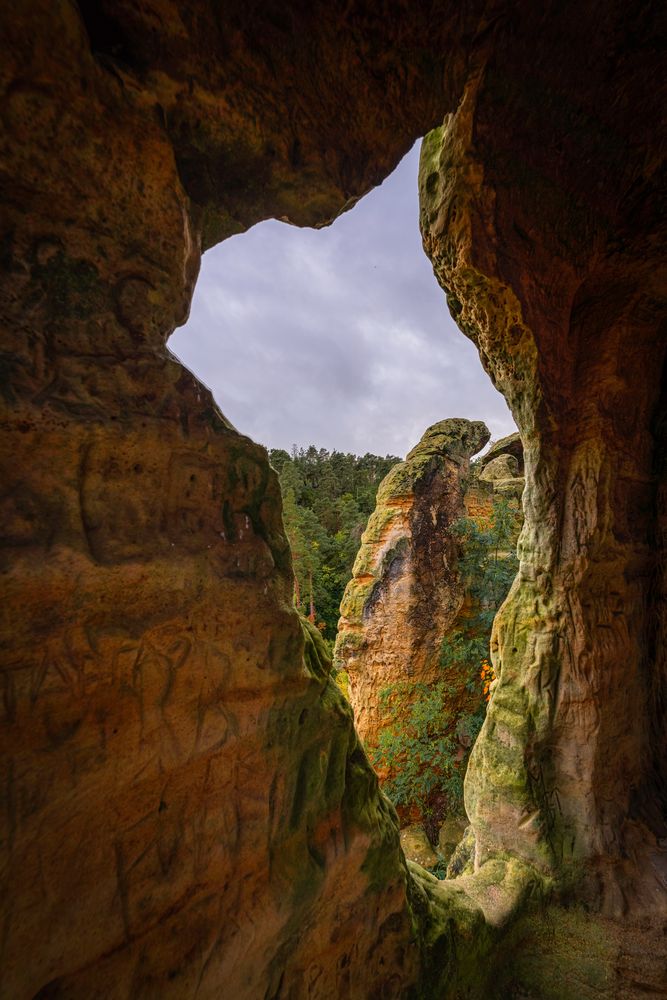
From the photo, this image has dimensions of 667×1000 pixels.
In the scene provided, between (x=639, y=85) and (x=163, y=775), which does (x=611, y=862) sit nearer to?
(x=163, y=775)

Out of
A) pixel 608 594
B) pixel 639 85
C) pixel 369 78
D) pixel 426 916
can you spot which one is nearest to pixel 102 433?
pixel 369 78

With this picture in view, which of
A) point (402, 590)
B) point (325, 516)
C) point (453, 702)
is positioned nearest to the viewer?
point (453, 702)

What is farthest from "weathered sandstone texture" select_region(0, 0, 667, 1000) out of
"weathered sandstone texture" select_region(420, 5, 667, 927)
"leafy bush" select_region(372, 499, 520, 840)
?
"leafy bush" select_region(372, 499, 520, 840)

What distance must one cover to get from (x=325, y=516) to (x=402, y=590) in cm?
1227

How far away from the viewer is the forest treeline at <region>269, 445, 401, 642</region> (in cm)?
1355

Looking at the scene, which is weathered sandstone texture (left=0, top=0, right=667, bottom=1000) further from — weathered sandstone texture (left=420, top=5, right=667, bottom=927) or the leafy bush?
the leafy bush

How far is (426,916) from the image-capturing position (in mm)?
2102

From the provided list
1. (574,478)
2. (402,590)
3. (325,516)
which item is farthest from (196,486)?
(325,516)

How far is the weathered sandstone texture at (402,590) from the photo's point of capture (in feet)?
22.6

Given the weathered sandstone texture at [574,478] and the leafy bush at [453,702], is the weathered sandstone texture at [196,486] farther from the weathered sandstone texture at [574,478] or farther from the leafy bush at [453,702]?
the leafy bush at [453,702]

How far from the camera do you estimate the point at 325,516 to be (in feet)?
62.8

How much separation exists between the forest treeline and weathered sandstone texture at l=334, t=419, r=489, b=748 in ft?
12.8

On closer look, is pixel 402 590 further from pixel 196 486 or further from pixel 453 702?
pixel 196 486

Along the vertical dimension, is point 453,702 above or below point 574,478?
below
